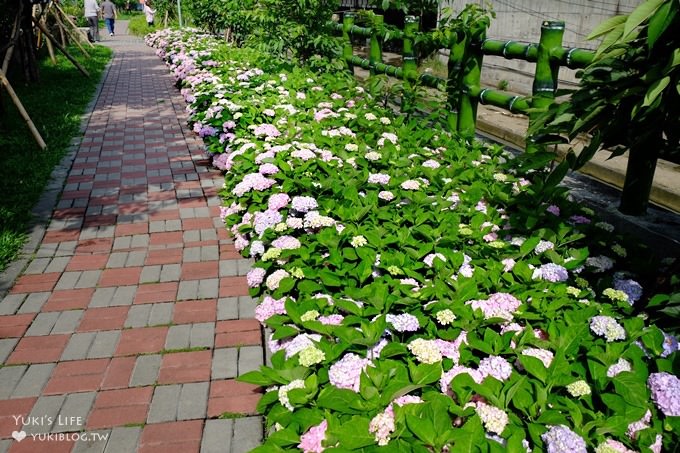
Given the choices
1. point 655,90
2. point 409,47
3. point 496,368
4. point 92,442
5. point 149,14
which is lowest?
point 92,442

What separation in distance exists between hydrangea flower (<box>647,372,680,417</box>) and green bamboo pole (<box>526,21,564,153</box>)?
8.09ft

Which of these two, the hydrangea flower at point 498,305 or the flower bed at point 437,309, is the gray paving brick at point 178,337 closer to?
the flower bed at point 437,309

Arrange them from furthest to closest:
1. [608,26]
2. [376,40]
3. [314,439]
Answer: [376,40]
[608,26]
[314,439]

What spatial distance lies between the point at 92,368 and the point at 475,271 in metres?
1.94

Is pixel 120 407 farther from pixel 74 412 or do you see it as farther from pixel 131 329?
pixel 131 329

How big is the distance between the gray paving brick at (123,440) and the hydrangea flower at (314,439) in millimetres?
830

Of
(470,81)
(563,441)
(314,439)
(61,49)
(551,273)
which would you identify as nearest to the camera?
(563,441)

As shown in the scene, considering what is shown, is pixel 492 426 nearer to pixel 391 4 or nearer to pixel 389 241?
pixel 389 241

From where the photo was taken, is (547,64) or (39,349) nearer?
(39,349)

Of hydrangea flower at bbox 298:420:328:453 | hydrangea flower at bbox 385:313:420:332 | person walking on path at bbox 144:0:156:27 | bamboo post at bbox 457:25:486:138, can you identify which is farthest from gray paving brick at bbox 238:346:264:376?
person walking on path at bbox 144:0:156:27

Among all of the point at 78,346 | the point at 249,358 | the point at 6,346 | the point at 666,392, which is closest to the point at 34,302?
the point at 6,346

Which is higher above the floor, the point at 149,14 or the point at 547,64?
the point at 149,14

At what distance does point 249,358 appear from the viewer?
8.91 feet

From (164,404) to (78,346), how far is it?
0.73 metres
